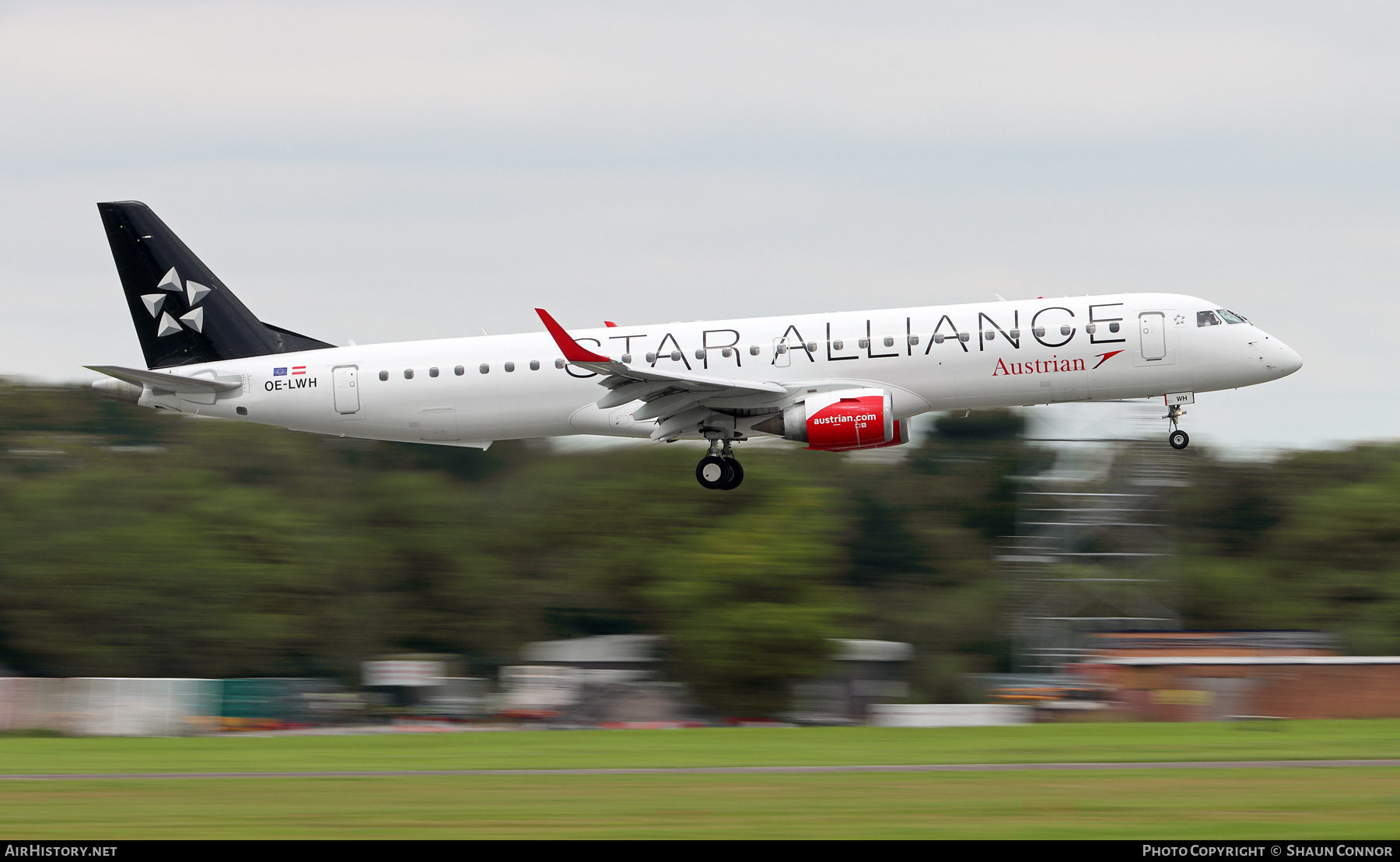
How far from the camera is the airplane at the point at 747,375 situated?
118 feet

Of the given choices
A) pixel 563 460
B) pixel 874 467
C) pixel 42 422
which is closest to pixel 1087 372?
pixel 563 460

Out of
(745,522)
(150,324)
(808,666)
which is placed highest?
(150,324)

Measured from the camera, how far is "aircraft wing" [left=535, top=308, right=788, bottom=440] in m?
34.3

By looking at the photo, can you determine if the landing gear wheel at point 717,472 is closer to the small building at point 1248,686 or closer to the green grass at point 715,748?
the green grass at point 715,748

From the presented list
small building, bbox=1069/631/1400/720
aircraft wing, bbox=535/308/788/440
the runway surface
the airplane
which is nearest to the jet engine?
the airplane

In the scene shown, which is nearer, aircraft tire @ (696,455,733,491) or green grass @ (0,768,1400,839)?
green grass @ (0,768,1400,839)

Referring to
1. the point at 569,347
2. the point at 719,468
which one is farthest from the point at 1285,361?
the point at 569,347

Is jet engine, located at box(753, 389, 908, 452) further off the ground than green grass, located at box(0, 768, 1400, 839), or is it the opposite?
jet engine, located at box(753, 389, 908, 452)

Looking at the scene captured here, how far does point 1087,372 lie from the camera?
3609 cm

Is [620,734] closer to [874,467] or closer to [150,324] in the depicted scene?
[150,324]

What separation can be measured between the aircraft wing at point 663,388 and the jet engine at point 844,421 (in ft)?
2.63

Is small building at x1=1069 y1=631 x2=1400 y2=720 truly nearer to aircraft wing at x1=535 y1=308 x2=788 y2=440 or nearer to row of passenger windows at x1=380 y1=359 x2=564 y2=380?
aircraft wing at x1=535 y1=308 x2=788 y2=440

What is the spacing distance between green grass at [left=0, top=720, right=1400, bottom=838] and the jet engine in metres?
7.00
